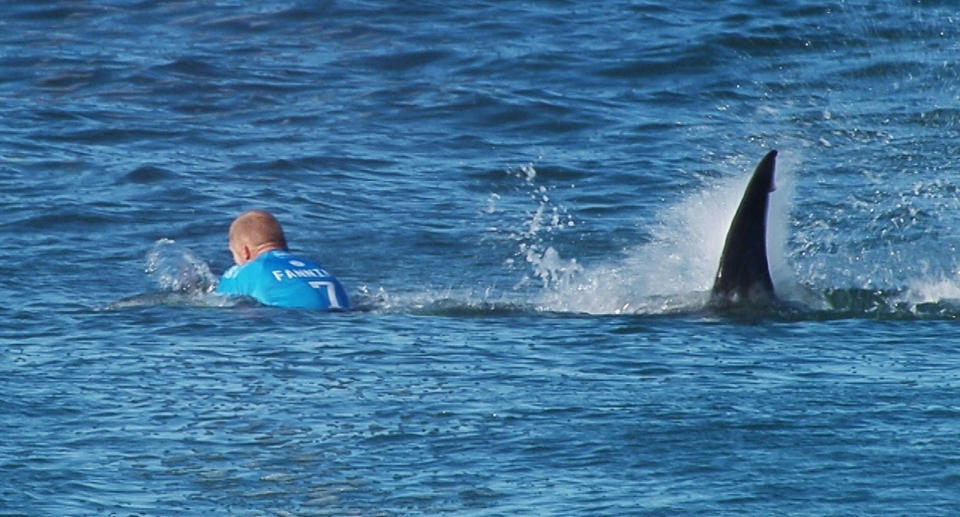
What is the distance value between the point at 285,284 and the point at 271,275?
0.11 m

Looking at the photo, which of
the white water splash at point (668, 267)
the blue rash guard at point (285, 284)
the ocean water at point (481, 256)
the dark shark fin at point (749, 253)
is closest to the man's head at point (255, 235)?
the blue rash guard at point (285, 284)

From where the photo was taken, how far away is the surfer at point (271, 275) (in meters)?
11.1

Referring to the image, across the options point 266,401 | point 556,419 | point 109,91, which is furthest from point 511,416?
point 109,91

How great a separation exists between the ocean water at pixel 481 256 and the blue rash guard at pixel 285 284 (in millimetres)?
143

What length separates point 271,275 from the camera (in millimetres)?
11164

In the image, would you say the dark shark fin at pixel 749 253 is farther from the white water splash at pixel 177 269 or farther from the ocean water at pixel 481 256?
the white water splash at pixel 177 269

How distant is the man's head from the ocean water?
15.9 inches

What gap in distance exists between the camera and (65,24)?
72.8 feet

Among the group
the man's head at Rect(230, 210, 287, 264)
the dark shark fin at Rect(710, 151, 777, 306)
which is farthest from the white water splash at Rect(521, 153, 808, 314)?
the man's head at Rect(230, 210, 287, 264)

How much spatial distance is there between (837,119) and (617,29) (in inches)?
190

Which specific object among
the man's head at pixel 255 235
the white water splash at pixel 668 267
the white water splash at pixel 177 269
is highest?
the man's head at pixel 255 235

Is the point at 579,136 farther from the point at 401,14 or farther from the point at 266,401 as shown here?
the point at 266,401

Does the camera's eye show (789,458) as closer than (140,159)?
Yes

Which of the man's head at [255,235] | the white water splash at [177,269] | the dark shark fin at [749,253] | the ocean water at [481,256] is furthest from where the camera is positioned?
the white water splash at [177,269]
